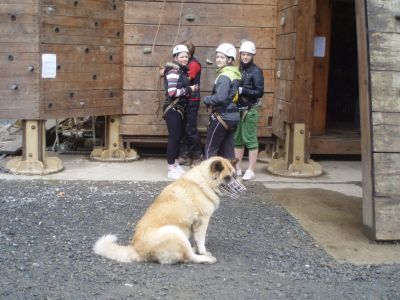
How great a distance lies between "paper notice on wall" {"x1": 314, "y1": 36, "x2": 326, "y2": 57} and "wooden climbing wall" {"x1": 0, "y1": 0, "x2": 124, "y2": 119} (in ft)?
10.0

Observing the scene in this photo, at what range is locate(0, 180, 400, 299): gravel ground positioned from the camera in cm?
469

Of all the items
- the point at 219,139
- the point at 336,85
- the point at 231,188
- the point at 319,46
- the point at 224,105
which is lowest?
the point at 231,188

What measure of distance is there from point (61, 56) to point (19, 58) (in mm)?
577

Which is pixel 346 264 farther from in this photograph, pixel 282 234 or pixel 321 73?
pixel 321 73

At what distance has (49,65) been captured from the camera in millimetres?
8555

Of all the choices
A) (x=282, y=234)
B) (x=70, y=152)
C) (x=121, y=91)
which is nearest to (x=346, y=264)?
(x=282, y=234)

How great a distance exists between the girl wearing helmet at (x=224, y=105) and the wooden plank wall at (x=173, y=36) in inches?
64.0

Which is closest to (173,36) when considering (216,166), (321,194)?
(321,194)

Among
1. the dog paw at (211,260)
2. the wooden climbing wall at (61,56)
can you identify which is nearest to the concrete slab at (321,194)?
the wooden climbing wall at (61,56)

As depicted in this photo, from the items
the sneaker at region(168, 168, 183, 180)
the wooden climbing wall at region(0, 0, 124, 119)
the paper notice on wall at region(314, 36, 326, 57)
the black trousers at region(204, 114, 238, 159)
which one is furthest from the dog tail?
the paper notice on wall at region(314, 36, 326, 57)

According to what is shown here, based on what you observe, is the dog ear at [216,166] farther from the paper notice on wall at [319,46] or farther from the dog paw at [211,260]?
the paper notice on wall at [319,46]

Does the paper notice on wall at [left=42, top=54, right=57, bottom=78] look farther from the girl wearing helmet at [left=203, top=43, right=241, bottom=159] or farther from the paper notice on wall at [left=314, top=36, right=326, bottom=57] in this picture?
the paper notice on wall at [left=314, top=36, right=326, bottom=57]

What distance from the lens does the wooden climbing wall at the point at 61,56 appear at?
8352 millimetres

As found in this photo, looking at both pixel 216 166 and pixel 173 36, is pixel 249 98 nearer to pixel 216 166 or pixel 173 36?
pixel 173 36
